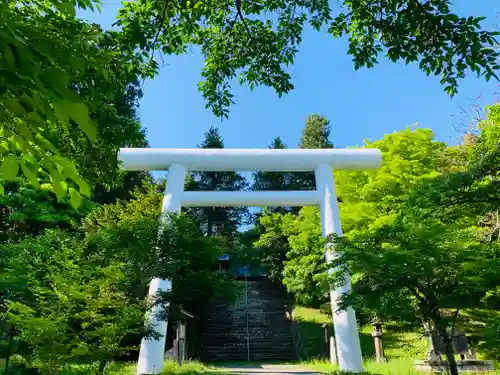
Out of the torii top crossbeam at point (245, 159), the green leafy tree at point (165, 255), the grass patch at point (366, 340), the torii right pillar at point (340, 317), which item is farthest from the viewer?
the grass patch at point (366, 340)

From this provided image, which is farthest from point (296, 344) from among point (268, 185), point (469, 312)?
point (268, 185)

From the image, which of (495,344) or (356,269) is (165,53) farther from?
(495,344)

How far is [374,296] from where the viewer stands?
202 inches

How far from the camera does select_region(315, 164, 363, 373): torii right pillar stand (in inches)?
351

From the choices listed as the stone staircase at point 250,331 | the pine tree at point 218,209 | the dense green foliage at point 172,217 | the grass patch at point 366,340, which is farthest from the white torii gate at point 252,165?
the pine tree at point 218,209

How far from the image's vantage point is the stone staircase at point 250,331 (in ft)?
48.3

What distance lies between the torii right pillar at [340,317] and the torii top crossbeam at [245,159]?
1.75 ft

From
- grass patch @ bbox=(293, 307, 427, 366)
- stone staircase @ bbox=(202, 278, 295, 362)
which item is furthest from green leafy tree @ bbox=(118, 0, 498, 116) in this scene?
stone staircase @ bbox=(202, 278, 295, 362)

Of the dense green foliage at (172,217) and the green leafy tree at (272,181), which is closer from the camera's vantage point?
the dense green foliage at (172,217)

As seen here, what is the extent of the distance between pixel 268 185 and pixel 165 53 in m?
22.4

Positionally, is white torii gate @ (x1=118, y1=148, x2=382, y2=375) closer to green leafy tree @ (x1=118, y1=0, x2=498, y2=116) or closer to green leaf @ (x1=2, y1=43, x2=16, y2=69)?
green leafy tree @ (x1=118, y1=0, x2=498, y2=116)

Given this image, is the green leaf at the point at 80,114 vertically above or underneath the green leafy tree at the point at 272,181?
underneath

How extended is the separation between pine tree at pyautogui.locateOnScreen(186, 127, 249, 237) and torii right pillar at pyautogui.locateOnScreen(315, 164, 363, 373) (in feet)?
49.8

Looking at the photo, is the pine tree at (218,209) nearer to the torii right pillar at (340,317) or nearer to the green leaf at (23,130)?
the torii right pillar at (340,317)
